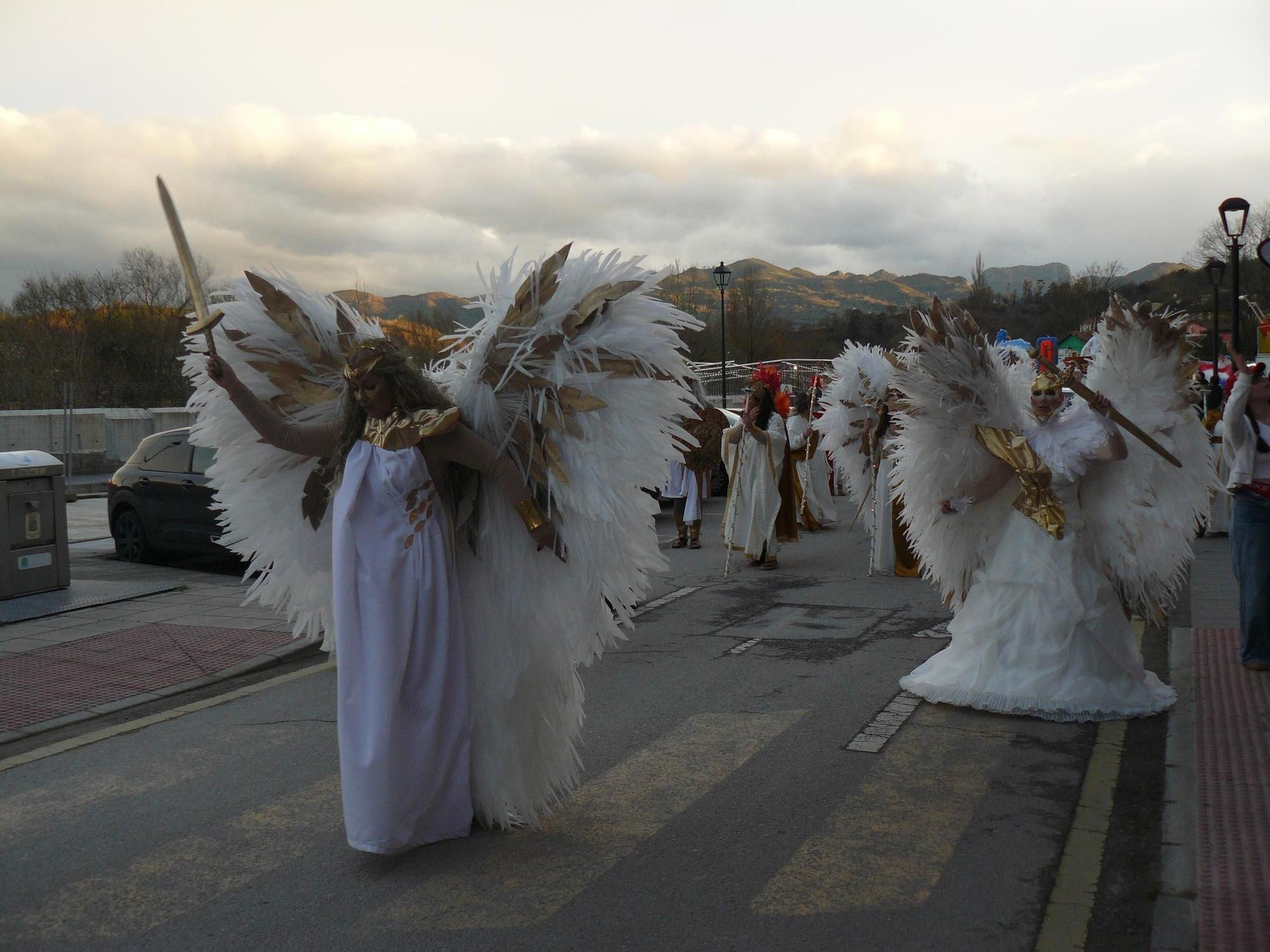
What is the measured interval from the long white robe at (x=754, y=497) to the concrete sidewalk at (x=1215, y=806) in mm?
4996

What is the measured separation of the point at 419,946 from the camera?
3389mm

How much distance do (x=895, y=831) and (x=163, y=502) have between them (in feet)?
33.5

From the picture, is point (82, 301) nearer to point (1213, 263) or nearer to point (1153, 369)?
point (1213, 263)

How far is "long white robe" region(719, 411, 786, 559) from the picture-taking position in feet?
39.5

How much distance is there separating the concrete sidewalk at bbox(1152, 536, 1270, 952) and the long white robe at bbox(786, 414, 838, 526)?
8.46 m

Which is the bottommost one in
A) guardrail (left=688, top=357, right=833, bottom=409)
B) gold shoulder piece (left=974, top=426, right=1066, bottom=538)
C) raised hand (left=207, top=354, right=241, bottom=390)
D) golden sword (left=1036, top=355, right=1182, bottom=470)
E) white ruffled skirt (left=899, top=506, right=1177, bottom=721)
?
white ruffled skirt (left=899, top=506, right=1177, bottom=721)

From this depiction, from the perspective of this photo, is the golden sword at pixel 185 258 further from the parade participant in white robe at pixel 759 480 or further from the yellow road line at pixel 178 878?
the parade participant in white robe at pixel 759 480

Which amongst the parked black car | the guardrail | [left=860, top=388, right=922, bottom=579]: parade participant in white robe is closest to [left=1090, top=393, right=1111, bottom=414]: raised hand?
[left=860, top=388, right=922, bottom=579]: parade participant in white robe

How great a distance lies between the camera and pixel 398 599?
400cm

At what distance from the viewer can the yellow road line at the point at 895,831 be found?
12.3 ft

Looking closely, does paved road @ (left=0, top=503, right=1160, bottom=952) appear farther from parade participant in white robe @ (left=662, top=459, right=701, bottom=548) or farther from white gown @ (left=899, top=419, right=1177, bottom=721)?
parade participant in white robe @ (left=662, top=459, right=701, bottom=548)

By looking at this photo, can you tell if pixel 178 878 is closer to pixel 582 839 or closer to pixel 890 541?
pixel 582 839

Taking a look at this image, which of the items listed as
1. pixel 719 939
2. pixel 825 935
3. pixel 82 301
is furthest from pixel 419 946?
pixel 82 301

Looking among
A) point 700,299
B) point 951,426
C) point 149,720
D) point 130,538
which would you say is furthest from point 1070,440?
point 700,299
